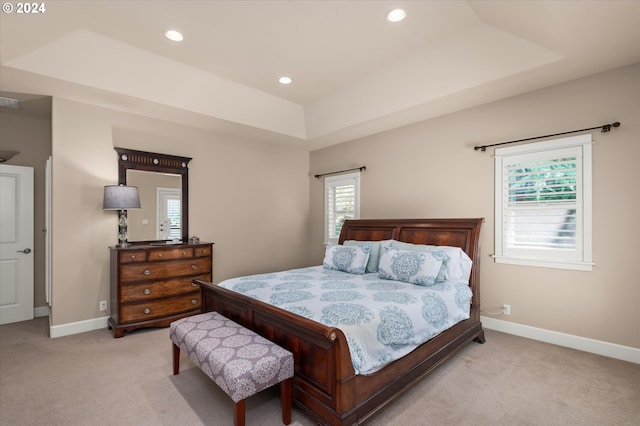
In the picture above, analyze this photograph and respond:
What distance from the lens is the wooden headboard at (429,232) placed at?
3475 mm

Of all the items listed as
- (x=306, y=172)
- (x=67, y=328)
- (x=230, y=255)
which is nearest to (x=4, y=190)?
(x=67, y=328)

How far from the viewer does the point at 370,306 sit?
2316mm

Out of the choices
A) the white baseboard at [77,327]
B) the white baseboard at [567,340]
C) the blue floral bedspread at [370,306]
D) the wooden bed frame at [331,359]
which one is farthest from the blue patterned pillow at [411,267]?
the white baseboard at [77,327]

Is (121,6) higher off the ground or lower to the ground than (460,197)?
higher

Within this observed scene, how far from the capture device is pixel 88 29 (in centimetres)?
289

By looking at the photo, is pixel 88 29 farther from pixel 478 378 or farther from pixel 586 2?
pixel 478 378

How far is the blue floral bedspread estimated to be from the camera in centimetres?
204

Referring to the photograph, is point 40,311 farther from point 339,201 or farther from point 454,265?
point 454,265

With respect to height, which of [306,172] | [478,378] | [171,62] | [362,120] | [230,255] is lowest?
[478,378]

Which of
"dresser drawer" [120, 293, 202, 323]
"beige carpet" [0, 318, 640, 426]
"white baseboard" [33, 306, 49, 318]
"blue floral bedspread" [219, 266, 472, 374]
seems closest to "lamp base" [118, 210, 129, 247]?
"dresser drawer" [120, 293, 202, 323]

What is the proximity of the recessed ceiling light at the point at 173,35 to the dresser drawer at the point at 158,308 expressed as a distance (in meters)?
2.92

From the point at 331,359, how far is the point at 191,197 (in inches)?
139

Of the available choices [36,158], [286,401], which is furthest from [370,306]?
[36,158]

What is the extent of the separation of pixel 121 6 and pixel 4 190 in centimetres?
328
